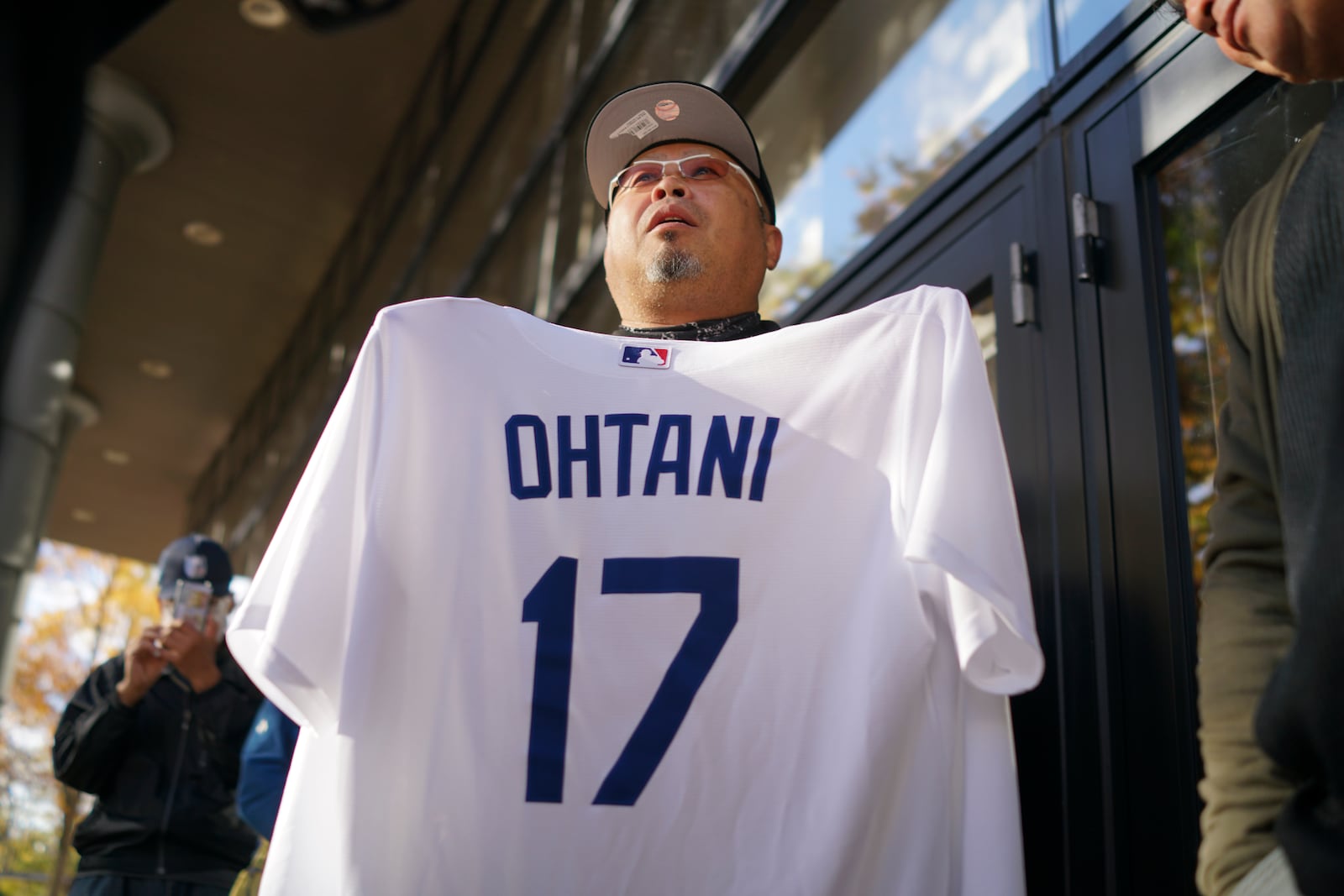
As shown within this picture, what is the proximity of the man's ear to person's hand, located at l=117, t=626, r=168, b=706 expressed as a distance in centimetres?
187

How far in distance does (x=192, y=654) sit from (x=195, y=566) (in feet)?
1.32

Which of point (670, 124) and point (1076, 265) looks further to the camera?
point (670, 124)

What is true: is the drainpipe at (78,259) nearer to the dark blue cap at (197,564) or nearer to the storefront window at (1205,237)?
the dark blue cap at (197,564)

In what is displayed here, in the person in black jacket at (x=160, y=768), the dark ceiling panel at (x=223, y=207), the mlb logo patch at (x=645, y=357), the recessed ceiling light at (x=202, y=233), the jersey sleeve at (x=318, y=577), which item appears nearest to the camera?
the jersey sleeve at (x=318, y=577)

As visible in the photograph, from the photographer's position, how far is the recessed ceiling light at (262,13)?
7016 millimetres

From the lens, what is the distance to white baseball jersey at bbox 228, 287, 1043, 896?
4.52 feet

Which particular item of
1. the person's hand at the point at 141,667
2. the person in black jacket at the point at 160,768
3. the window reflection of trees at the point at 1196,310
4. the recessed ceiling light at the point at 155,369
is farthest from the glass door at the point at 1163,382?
the recessed ceiling light at the point at 155,369

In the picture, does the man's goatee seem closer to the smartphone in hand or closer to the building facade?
the building facade

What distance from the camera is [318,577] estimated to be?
1.53 m

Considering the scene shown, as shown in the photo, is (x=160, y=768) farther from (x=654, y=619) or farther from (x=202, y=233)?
(x=202, y=233)

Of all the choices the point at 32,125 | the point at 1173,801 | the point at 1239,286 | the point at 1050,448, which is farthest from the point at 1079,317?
the point at 32,125

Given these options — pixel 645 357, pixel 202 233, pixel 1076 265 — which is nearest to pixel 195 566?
pixel 645 357

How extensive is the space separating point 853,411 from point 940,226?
3.38ft

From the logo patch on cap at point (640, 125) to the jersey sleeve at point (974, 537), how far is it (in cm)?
98
